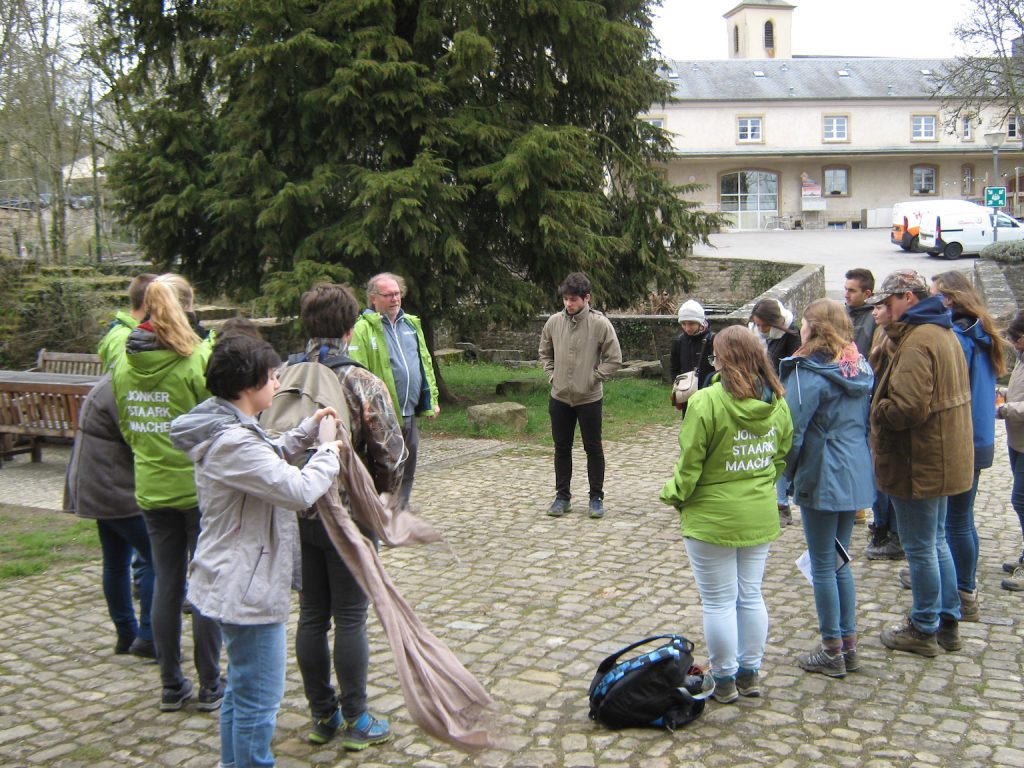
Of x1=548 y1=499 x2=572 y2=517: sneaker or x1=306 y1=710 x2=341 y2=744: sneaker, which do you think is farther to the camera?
x1=548 y1=499 x2=572 y2=517: sneaker

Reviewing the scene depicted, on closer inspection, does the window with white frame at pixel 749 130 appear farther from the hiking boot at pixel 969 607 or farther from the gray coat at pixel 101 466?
the gray coat at pixel 101 466

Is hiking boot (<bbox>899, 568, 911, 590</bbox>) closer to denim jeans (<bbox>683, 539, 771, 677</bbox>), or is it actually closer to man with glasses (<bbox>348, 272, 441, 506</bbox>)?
denim jeans (<bbox>683, 539, 771, 677</bbox>)

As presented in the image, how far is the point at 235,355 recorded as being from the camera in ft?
11.2

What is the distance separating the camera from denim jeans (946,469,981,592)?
529 cm

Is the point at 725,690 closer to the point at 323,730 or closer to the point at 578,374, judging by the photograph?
Answer: the point at 323,730

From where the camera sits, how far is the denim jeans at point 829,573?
470 centimetres

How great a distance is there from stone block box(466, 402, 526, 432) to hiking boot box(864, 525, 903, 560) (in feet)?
19.2

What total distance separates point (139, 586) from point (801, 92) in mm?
54211

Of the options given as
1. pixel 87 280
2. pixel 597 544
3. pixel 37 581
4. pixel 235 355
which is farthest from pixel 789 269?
pixel 235 355

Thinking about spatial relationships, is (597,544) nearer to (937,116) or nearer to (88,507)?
(88,507)

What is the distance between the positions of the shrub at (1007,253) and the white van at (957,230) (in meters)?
10.3

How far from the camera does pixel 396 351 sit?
22.3 ft

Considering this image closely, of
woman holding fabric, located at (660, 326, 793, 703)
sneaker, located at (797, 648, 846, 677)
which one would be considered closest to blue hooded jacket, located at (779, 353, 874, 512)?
woman holding fabric, located at (660, 326, 793, 703)

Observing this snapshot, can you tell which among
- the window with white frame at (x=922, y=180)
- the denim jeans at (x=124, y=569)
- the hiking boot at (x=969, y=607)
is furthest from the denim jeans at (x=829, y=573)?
the window with white frame at (x=922, y=180)
